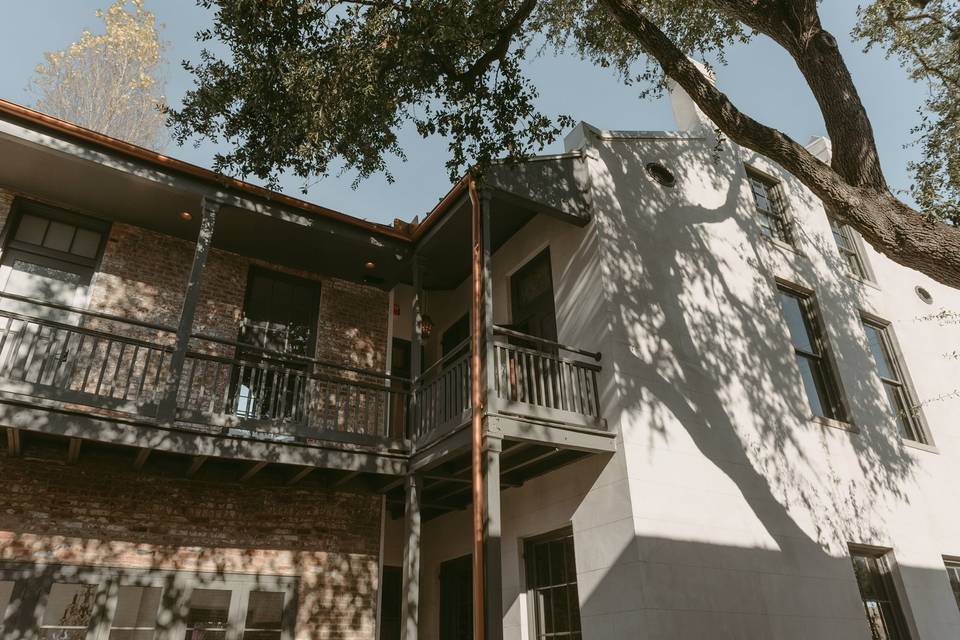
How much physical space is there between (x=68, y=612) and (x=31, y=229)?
4667mm

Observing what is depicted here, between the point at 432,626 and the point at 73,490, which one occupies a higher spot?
the point at 73,490

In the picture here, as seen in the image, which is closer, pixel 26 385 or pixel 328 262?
pixel 26 385

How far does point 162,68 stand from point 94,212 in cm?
1735

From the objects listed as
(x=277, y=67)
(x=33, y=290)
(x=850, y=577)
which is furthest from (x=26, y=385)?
(x=850, y=577)

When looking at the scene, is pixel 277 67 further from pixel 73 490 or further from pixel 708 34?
pixel 708 34

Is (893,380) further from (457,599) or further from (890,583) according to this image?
(457,599)

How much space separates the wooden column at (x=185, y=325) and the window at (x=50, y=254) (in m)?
1.76

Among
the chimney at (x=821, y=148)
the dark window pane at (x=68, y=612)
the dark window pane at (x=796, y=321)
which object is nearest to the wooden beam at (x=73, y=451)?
the dark window pane at (x=68, y=612)

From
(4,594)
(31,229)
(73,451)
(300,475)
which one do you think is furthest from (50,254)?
(300,475)

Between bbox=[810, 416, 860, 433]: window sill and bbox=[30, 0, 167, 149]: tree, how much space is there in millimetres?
20192

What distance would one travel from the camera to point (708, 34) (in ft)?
32.3

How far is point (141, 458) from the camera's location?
6.71m

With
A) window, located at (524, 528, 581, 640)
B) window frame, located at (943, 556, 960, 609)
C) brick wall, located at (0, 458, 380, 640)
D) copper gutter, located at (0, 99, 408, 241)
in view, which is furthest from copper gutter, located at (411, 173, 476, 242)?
window frame, located at (943, 556, 960, 609)

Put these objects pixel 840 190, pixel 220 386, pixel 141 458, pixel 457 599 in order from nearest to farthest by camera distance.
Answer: pixel 840 190
pixel 141 458
pixel 220 386
pixel 457 599
